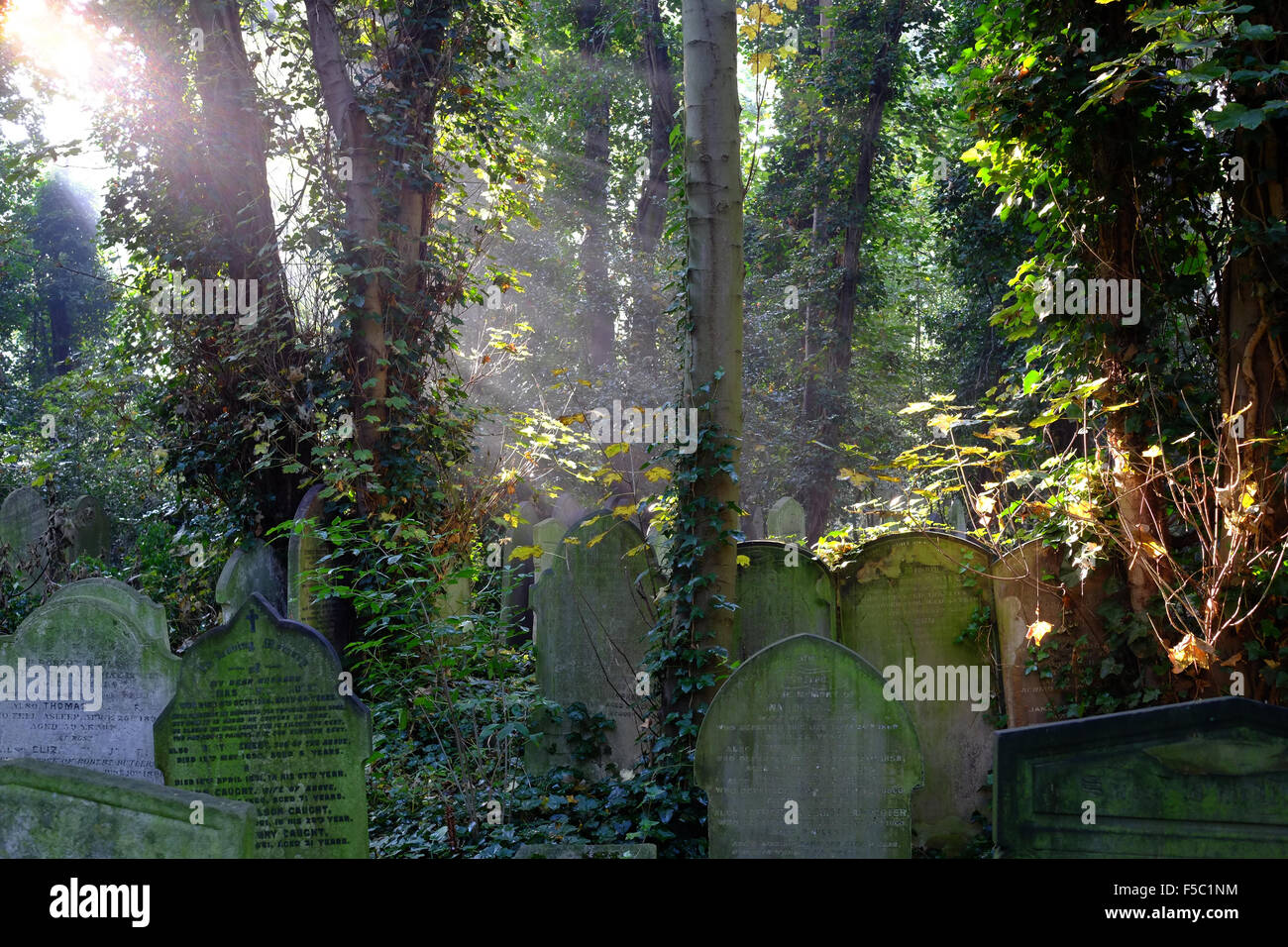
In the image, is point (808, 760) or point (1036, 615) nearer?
point (808, 760)

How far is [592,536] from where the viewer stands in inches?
273

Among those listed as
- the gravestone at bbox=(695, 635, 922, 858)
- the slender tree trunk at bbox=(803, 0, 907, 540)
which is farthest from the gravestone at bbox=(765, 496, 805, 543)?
the gravestone at bbox=(695, 635, 922, 858)

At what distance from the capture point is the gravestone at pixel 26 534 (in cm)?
1107

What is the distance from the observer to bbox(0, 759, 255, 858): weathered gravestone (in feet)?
10.3

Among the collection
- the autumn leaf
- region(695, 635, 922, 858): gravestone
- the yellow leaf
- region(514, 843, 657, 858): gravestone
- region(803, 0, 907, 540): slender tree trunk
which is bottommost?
region(514, 843, 657, 858): gravestone

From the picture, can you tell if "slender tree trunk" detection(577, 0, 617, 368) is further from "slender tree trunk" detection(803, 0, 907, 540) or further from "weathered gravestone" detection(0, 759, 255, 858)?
"weathered gravestone" detection(0, 759, 255, 858)

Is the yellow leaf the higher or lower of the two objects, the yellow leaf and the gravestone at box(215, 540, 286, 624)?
the lower

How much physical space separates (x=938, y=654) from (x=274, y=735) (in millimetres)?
4133

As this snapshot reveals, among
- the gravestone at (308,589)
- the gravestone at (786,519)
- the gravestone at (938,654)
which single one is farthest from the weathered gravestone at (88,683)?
the gravestone at (786,519)

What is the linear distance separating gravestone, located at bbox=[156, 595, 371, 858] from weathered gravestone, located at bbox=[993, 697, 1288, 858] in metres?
2.98

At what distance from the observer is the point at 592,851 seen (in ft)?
13.3

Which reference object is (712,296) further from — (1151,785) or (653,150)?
(653,150)

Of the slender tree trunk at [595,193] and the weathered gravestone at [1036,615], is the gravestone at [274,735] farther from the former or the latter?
the slender tree trunk at [595,193]

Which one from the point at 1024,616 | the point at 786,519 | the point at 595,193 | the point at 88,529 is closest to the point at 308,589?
the point at 1024,616
